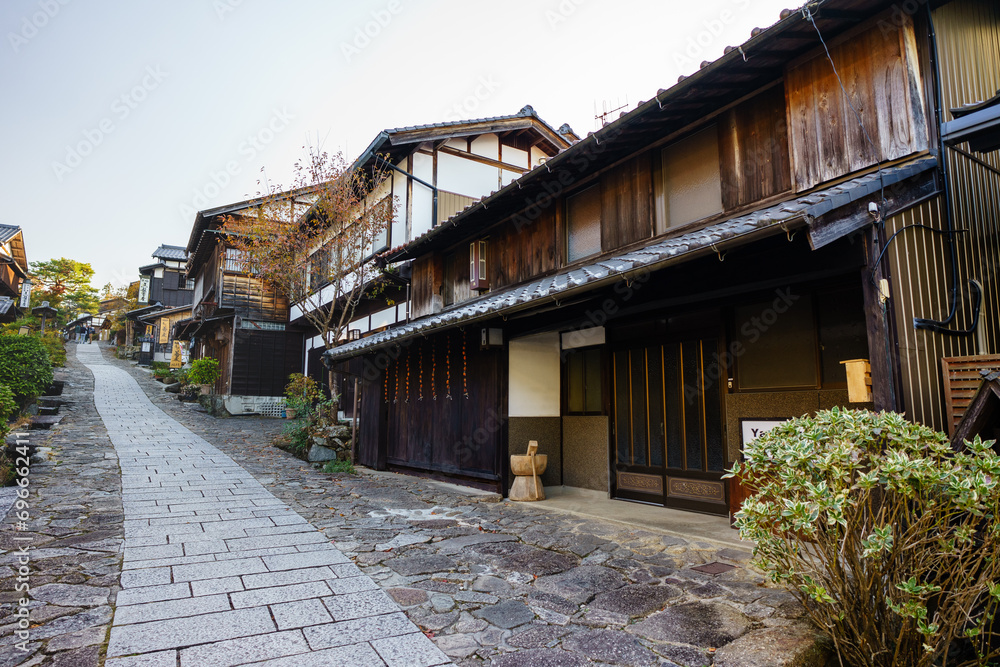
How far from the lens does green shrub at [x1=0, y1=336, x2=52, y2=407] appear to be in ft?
49.3

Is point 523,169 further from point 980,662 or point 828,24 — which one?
point 980,662

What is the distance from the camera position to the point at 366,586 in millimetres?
4801

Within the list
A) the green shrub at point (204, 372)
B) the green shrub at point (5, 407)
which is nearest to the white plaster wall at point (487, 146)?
the green shrub at point (5, 407)

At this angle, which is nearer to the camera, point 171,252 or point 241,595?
point 241,595

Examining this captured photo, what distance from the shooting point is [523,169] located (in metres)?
17.3

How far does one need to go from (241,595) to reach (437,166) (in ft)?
43.1

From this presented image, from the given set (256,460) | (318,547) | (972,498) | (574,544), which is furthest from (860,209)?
(256,460)

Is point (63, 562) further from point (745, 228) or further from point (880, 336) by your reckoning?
point (880, 336)

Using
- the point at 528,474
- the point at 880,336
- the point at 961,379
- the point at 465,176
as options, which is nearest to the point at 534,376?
the point at 528,474

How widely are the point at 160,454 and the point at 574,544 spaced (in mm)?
11061

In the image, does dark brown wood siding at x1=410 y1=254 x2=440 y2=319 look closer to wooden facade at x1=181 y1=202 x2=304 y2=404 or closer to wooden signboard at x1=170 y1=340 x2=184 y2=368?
wooden facade at x1=181 y1=202 x2=304 y2=404

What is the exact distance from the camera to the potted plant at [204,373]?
86.3 ft

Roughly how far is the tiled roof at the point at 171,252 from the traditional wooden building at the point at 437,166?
3822 centimetres

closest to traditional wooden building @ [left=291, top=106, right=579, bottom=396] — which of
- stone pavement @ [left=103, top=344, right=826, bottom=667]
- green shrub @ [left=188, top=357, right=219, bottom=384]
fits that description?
stone pavement @ [left=103, top=344, right=826, bottom=667]
